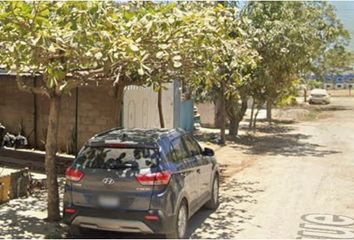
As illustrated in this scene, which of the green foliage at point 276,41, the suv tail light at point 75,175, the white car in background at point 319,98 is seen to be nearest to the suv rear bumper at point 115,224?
the suv tail light at point 75,175

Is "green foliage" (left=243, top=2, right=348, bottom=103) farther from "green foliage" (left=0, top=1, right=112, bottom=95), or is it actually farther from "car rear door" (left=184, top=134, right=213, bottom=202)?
"green foliage" (left=0, top=1, right=112, bottom=95)

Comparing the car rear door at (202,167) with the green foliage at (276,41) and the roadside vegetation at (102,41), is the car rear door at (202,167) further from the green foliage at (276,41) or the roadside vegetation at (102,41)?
the green foliage at (276,41)

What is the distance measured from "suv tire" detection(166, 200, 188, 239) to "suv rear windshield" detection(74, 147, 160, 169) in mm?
878

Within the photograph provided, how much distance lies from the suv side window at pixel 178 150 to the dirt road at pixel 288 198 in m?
1.25

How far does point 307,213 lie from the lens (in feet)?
29.7

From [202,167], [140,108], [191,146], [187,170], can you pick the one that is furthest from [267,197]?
[140,108]

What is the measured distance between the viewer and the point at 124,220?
652 centimetres

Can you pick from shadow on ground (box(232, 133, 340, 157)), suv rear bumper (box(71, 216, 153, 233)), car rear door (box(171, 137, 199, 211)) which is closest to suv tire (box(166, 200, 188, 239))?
car rear door (box(171, 137, 199, 211))

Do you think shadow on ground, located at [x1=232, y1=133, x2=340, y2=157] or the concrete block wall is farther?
shadow on ground, located at [x1=232, y1=133, x2=340, y2=157]

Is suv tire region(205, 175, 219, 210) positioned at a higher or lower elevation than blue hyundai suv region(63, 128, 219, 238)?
lower

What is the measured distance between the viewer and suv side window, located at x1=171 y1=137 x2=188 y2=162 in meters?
7.25

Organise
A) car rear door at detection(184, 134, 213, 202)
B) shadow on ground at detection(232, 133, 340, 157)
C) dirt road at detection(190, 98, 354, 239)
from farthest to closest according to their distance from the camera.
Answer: shadow on ground at detection(232, 133, 340, 157)
car rear door at detection(184, 134, 213, 202)
dirt road at detection(190, 98, 354, 239)

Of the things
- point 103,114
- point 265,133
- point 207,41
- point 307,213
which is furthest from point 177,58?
point 265,133

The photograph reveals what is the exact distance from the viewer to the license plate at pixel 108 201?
21.5ft
